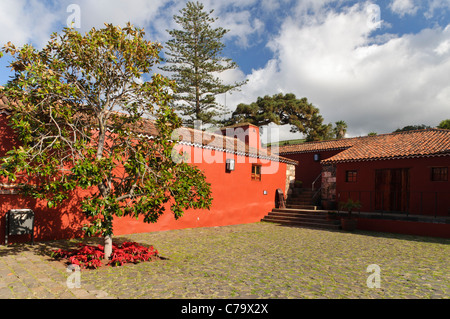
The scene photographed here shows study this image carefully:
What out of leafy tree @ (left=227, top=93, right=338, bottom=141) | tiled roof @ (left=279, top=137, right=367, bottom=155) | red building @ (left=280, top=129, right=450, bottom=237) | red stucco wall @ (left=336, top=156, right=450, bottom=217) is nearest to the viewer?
red building @ (left=280, top=129, right=450, bottom=237)

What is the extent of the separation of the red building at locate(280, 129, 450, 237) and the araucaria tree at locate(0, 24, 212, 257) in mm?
9702

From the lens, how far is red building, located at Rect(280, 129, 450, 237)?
12438 mm

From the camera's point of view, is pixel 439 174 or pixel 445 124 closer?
pixel 439 174

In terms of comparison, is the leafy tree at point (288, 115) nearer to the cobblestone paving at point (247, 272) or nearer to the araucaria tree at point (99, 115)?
the cobblestone paving at point (247, 272)

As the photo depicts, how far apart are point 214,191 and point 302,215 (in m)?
4.81

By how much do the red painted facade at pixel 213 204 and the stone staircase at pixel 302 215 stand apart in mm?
840

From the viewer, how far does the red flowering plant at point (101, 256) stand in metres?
6.01

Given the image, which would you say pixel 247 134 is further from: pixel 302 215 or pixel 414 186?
pixel 414 186

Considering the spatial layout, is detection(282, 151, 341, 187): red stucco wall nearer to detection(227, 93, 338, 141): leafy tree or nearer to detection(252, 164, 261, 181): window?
detection(252, 164, 261, 181): window

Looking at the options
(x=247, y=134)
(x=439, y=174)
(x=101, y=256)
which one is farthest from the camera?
(x=247, y=134)

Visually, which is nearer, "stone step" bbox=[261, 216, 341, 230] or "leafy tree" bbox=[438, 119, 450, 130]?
"stone step" bbox=[261, 216, 341, 230]

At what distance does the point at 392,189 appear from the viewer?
14.4 metres

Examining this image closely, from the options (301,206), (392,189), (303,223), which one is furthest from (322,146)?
(303,223)

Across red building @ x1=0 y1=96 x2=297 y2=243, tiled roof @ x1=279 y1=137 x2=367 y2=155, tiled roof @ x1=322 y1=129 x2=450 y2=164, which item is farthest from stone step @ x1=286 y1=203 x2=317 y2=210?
tiled roof @ x1=279 y1=137 x2=367 y2=155
